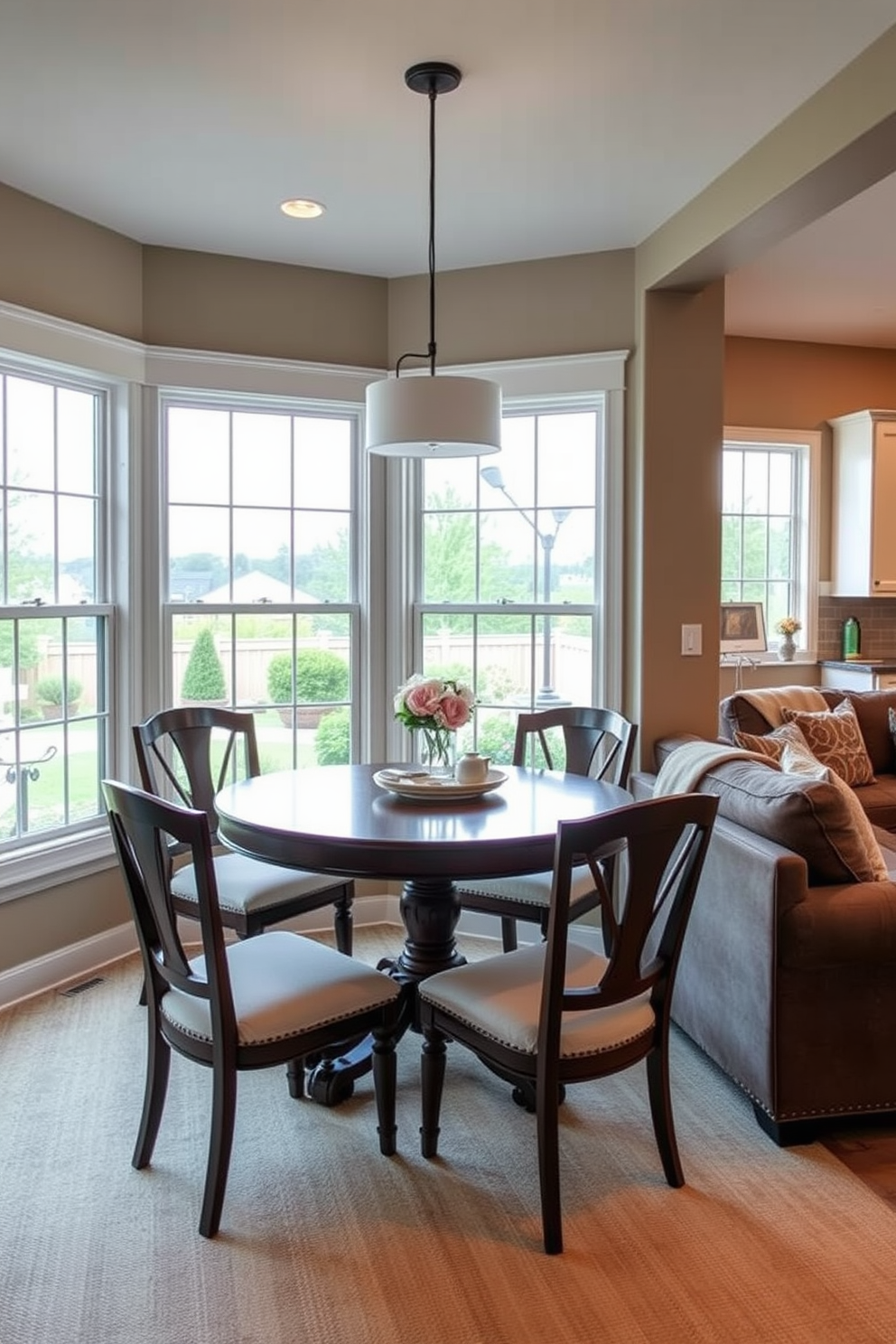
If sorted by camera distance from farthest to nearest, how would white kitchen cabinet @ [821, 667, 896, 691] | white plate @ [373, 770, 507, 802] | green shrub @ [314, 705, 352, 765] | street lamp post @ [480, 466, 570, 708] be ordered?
white kitchen cabinet @ [821, 667, 896, 691] → green shrub @ [314, 705, 352, 765] → street lamp post @ [480, 466, 570, 708] → white plate @ [373, 770, 507, 802]

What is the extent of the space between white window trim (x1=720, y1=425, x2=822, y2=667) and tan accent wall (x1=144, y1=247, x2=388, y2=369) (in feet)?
9.28

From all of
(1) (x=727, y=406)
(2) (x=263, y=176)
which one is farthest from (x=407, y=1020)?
(1) (x=727, y=406)

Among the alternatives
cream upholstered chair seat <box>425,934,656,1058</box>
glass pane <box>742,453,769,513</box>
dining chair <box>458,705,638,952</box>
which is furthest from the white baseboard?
glass pane <box>742,453,769,513</box>

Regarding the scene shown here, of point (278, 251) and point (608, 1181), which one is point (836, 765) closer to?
point (608, 1181)

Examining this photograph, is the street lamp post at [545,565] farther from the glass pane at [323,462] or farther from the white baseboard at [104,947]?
the white baseboard at [104,947]

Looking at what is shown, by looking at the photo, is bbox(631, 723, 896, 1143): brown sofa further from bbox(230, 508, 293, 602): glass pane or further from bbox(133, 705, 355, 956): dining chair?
bbox(230, 508, 293, 602): glass pane

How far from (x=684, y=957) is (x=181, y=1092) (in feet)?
4.86

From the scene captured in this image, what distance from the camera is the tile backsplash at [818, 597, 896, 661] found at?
5934 mm

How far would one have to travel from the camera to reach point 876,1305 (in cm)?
186

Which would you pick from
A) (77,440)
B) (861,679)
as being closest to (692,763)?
(77,440)

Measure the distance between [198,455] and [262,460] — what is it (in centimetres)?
25

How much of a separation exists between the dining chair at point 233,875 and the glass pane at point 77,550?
64 cm

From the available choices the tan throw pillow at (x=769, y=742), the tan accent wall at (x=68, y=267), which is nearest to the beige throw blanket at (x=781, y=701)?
the tan throw pillow at (x=769, y=742)

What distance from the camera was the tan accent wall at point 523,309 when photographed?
3680 millimetres
